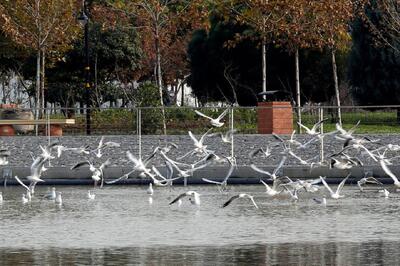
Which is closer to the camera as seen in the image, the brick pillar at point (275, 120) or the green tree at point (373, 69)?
the brick pillar at point (275, 120)

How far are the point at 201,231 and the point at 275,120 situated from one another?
19399 millimetres

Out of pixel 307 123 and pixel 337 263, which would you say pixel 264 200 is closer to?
pixel 337 263

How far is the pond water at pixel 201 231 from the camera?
47.1 ft

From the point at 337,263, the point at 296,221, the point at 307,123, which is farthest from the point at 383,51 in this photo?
the point at 337,263

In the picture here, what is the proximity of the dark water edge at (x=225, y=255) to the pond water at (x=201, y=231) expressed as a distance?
0.03ft

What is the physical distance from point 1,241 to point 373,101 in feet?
170

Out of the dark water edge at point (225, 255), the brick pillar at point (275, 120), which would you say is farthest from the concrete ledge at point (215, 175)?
the dark water edge at point (225, 255)

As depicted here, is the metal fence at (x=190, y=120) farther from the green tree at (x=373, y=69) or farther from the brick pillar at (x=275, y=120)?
the green tree at (x=373, y=69)

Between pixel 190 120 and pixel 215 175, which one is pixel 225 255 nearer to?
pixel 215 175

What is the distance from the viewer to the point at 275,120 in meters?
36.8

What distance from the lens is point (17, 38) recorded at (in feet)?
183

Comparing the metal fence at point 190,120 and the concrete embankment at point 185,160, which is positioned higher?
the metal fence at point 190,120

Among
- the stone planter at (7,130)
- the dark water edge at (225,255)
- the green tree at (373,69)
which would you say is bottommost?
the dark water edge at (225,255)

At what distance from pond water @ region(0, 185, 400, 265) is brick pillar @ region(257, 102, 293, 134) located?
1114 centimetres
